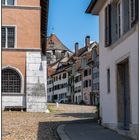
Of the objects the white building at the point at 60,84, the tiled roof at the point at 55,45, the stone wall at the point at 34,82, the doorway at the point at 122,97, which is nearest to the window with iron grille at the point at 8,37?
the stone wall at the point at 34,82

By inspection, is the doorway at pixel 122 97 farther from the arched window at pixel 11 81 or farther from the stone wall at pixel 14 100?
the stone wall at pixel 14 100

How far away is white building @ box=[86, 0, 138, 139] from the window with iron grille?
14.9m

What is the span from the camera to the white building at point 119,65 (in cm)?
1294

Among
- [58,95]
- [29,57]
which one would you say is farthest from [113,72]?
[58,95]

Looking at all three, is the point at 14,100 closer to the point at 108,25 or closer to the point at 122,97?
the point at 108,25

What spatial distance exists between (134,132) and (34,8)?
2202 centimetres

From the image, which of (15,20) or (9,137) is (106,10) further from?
(15,20)

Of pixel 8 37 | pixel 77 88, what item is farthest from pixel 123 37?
pixel 77 88

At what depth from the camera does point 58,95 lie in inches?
4663

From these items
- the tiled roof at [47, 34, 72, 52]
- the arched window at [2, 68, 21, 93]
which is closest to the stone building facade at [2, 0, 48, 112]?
the arched window at [2, 68, 21, 93]

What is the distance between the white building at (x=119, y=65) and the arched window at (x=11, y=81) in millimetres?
14678

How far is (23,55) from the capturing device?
109ft

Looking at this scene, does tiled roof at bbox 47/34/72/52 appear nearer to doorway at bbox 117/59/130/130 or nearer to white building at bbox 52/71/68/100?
white building at bbox 52/71/68/100

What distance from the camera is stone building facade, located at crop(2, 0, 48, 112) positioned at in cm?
3300
